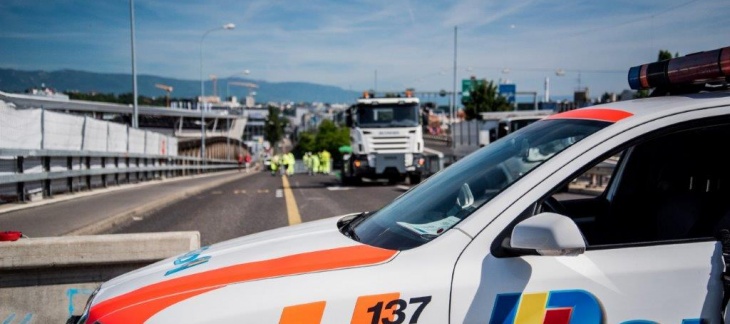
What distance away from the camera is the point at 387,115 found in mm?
21938

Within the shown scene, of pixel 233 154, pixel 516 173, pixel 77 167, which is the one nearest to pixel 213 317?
pixel 516 173

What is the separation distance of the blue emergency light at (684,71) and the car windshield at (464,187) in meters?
0.51

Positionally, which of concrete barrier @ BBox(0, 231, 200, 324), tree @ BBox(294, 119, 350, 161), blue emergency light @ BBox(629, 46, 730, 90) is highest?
blue emergency light @ BBox(629, 46, 730, 90)

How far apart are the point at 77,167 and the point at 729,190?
1315cm

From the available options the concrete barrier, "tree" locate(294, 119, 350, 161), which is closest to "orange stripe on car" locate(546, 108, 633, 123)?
the concrete barrier

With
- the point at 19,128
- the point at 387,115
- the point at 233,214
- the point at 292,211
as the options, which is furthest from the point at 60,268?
the point at 387,115

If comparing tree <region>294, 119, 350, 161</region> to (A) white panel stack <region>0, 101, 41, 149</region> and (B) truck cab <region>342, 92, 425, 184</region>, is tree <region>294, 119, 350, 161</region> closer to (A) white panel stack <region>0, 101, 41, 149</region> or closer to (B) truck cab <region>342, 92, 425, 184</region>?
(B) truck cab <region>342, 92, 425, 184</region>

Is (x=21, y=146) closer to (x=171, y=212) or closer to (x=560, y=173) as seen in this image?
(x=171, y=212)

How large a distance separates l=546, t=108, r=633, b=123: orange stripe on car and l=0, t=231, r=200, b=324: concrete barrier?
2695 millimetres

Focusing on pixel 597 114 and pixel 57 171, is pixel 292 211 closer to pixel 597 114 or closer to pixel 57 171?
pixel 57 171

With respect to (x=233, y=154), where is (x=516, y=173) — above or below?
above

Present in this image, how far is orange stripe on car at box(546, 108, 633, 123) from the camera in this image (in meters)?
2.67

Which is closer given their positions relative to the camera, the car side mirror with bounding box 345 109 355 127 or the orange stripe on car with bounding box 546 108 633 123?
the orange stripe on car with bounding box 546 108 633 123

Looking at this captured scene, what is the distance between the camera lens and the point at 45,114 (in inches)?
451
